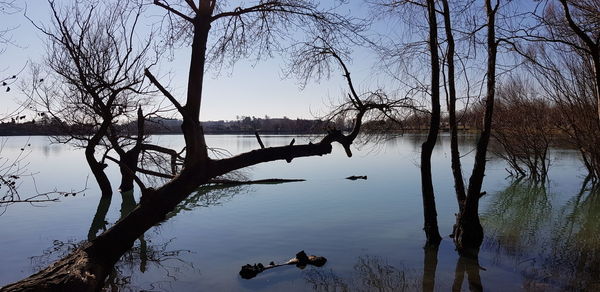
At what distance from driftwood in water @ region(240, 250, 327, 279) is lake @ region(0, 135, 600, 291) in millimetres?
126

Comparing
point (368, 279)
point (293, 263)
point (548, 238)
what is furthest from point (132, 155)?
point (548, 238)

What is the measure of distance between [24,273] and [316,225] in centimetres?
609

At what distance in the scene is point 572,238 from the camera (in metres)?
9.46

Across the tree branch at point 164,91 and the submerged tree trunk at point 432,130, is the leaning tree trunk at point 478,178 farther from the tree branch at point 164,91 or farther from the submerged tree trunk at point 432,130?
the tree branch at point 164,91

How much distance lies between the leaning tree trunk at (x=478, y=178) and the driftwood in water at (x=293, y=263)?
267cm

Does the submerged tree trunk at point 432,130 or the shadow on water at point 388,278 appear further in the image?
the submerged tree trunk at point 432,130

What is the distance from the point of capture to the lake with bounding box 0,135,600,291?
705cm

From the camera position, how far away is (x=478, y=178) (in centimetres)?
827

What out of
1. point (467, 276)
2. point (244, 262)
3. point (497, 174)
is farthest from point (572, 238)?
point (497, 174)

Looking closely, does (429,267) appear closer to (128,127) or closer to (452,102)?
(452,102)

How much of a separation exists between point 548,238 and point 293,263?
17.9 feet

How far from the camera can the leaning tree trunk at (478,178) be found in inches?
313

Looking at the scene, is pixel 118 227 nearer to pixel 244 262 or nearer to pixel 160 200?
pixel 160 200

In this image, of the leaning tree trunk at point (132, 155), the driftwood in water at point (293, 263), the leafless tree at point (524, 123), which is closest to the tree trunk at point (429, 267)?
the driftwood in water at point (293, 263)
